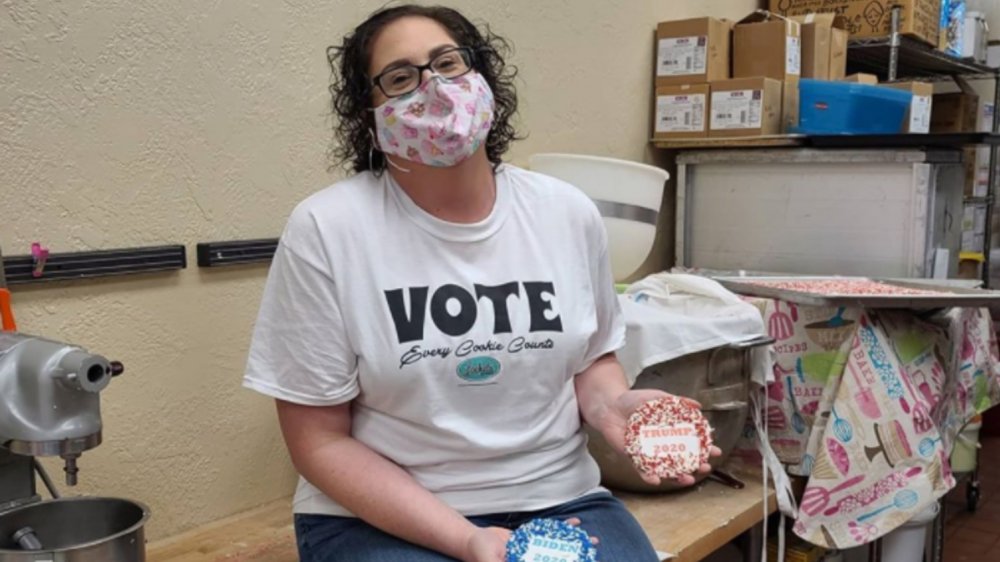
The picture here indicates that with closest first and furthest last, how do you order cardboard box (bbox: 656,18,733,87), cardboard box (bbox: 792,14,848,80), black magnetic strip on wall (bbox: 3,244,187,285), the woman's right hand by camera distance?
the woman's right hand → black magnetic strip on wall (bbox: 3,244,187,285) → cardboard box (bbox: 656,18,733,87) → cardboard box (bbox: 792,14,848,80)

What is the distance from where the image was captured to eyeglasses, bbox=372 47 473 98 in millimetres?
1312

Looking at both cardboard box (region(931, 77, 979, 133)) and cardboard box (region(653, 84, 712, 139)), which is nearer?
cardboard box (region(653, 84, 712, 139))

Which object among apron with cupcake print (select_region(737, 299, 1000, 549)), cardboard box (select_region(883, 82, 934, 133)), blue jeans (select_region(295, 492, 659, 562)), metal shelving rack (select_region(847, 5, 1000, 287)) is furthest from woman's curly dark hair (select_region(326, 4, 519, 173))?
metal shelving rack (select_region(847, 5, 1000, 287))

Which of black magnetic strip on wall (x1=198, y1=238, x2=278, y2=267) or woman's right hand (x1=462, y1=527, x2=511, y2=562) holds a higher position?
black magnetic strip on wall (x1=198, y1=238, x2=278, y2=267)

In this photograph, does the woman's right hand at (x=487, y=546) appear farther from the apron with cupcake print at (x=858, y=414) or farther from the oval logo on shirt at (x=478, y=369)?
the apron with cupcake print at (x=858, y=414)

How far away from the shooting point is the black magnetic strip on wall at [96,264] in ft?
4.70

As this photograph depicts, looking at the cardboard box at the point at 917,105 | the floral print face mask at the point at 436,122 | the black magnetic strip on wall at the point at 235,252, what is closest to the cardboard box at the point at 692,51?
the cardboard box at the point at 917,105

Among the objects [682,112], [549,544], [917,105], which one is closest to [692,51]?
[682,112]

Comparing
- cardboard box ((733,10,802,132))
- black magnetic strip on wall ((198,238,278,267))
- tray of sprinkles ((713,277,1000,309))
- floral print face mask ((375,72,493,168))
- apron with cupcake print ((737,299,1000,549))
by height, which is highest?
cardboard box ((733,10,802,132))

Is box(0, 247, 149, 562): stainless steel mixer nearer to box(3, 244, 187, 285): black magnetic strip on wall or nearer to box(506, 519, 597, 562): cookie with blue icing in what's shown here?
box(3, 244, 187, 285): black magnetic strip on wall

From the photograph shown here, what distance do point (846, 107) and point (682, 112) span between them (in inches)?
→ 20.1

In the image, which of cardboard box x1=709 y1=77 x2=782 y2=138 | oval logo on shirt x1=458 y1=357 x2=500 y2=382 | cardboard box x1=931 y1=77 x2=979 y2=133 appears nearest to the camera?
oval logo on shirt x1=458 y1=357 x2=500 y2=382

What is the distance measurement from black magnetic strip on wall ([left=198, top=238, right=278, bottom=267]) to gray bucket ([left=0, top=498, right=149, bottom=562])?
0.58 meters

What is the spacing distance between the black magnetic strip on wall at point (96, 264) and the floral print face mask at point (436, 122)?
55cm
